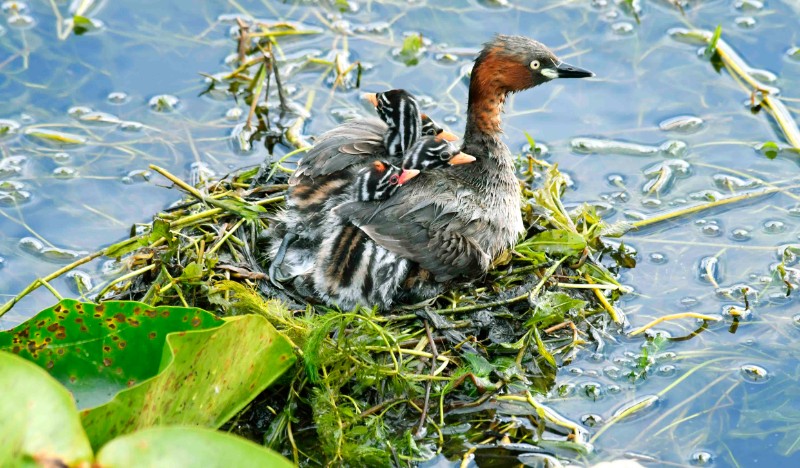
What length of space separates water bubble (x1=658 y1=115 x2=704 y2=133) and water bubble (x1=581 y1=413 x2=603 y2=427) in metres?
2.37

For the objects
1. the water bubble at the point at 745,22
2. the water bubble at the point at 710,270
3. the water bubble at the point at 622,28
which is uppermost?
the water bubble at the point at 745,22

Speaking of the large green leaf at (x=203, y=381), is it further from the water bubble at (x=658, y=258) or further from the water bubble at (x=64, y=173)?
the water bubble at (x=64, y=173)

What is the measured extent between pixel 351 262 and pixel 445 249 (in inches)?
18.7

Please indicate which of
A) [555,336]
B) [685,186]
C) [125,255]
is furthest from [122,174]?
[685,186]

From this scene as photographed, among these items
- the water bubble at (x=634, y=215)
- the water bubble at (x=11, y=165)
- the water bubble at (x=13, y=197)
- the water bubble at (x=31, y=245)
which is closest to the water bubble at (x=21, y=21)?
the water bubble at (x=11, y=165)

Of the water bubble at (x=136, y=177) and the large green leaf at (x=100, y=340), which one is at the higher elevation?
the large green leaf at (x=100, y=340)

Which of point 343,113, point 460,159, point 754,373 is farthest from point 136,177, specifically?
point 754,373

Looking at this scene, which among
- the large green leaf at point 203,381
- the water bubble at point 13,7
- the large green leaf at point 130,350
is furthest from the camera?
the water bubble at point 13,7

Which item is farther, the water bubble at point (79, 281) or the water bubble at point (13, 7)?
the water bubble at point (13, 7)

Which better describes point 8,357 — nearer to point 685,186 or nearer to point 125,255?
point 125,255

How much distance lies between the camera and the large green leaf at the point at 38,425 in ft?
11.6

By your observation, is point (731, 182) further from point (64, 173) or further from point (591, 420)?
point (64, 173)

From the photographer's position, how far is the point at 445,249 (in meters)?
5.43

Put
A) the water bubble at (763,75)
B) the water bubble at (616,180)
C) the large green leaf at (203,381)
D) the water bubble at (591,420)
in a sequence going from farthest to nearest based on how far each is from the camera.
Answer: the water bubble at (763,75) < the water bubble at (616,180) < the water bubble at (591,420) < the large green leaf at (203,381)
